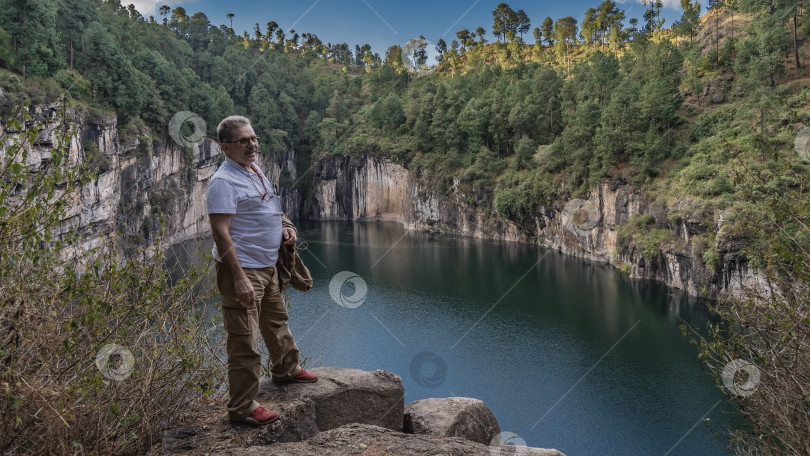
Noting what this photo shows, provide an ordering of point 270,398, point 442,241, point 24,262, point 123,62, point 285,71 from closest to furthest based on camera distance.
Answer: point 24,262 → point 270,398 → point 123,62 → point 442,241 → point 285,71

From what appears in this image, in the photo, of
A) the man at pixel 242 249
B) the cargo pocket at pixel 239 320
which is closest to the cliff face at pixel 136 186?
the man at pixel 242 249

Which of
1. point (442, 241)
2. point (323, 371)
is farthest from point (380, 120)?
point (323, 371)

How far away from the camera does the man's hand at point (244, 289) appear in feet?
9.94

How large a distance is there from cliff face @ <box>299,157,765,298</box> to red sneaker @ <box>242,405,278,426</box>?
3.83 m

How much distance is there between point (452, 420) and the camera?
439 cm

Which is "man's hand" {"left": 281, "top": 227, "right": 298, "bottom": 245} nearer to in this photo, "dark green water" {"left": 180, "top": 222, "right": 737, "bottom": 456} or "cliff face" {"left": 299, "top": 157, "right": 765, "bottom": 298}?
"cliff face" {"left": 299, "top": 157, "right": 765, "bottom": 298}

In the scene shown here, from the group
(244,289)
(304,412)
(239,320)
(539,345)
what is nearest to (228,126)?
A: (244,289)

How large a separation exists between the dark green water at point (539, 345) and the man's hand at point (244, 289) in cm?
808

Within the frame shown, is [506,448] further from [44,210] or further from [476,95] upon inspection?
[476,95]

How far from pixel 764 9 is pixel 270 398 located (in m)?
42.1

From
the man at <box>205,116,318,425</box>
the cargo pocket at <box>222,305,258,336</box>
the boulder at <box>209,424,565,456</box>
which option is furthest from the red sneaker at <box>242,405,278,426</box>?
the cargo pocket at <box>222,305,258,336</box>

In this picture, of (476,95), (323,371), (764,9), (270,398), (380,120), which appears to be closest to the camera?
(270,398)

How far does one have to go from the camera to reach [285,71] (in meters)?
69.4

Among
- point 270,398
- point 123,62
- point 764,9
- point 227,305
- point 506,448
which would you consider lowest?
point 506,448
